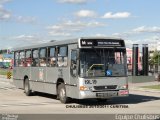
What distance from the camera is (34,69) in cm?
2322

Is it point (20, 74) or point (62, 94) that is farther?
point (20, 74)

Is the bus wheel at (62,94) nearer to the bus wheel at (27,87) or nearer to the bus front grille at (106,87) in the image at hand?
the bus front grille at (106,87)

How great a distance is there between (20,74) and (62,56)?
23.0 ft

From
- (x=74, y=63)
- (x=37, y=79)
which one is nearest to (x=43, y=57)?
(x=37, y=79)

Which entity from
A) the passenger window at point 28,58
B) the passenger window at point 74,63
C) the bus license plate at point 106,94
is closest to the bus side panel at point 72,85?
the passenger window at point 74,63

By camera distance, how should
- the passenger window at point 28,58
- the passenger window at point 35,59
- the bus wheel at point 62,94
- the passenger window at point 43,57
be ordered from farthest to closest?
the passenger window at point 28,58 < the passenger window at point 35,59 < the passenger window at point 43,57 < the bus wheel at point 62,94

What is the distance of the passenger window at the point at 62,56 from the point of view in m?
19.1

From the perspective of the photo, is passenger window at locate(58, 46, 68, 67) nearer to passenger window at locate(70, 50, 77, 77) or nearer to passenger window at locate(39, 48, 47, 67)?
passenger window at locate(70, 50, 77, 77)

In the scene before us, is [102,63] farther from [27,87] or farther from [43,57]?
[27,87]

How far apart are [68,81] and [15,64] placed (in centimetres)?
906

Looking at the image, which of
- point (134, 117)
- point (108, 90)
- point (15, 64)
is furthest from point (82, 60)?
point (15, 64)

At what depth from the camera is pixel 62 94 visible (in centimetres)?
1927

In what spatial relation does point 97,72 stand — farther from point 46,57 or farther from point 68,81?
point 46,57

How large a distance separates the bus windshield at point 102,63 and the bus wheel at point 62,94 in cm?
182
